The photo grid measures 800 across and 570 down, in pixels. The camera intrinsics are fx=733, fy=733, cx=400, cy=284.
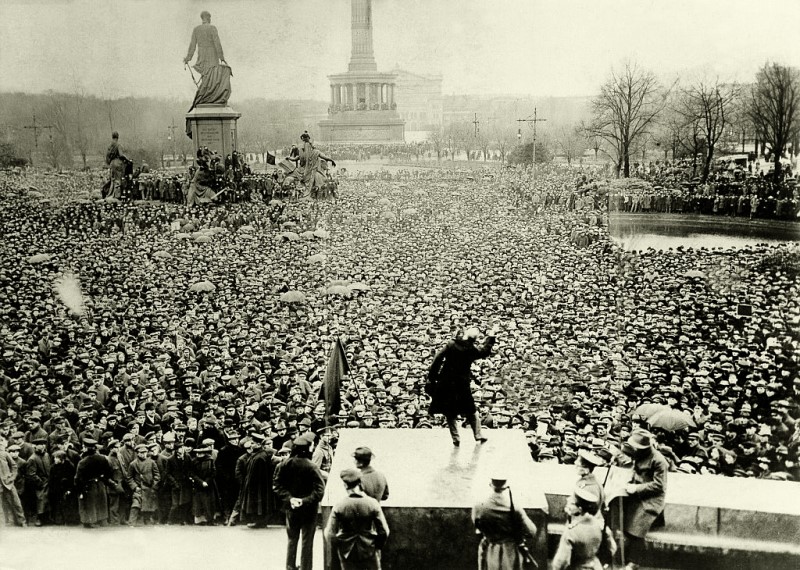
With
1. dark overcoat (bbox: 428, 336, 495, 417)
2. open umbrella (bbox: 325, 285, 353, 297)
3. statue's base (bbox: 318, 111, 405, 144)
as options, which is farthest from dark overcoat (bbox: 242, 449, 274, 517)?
statue's base (bbox: 318, 111, 405, 144)

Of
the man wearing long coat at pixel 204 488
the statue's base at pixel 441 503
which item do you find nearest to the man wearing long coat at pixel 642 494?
the statue's base at pixel 441 503

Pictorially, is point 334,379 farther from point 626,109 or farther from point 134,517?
point 626,109

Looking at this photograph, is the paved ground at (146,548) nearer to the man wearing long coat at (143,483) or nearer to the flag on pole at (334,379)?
the man wearing long coat at (143,483)

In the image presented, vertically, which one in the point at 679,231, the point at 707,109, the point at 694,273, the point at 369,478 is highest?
the point at 707,109

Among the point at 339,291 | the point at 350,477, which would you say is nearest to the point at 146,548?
the point at 350,477

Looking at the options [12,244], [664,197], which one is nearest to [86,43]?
[12,244]

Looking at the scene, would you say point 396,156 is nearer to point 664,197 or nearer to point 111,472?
point 664,197
